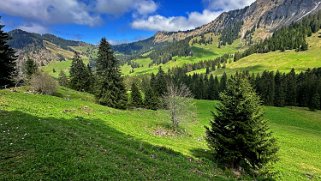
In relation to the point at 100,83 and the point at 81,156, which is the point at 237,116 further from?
the point at 100,83

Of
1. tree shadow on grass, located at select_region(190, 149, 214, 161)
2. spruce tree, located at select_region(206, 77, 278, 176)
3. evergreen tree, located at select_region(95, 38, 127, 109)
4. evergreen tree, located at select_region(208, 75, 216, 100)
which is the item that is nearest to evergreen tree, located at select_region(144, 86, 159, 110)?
evergreen tree, located at select_region(95, 38, 127, 109)

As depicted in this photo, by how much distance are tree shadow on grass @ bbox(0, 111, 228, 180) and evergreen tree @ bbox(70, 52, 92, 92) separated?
70246 millimetres

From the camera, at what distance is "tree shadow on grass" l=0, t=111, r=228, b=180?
49.9ft

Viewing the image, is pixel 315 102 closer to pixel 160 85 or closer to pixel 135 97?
pixel 160 85

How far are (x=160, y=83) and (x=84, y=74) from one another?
3056cm

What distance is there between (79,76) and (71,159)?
277ft

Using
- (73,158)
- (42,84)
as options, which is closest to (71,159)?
(73,158)

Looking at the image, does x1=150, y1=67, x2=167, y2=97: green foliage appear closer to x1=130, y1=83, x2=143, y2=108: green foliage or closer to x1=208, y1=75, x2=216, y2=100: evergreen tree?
x1=130, y1=83, x2=143, y2=108: green foliage

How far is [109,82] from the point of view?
6081 cm

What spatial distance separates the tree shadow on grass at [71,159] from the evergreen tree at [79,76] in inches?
2766

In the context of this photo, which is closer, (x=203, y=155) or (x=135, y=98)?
(x=203, y=155)

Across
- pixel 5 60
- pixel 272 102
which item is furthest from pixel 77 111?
pixel 272 102

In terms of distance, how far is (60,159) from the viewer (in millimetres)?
16656

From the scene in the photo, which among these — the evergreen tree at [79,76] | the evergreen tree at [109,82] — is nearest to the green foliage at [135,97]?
the evergreen tree at [79,76]
